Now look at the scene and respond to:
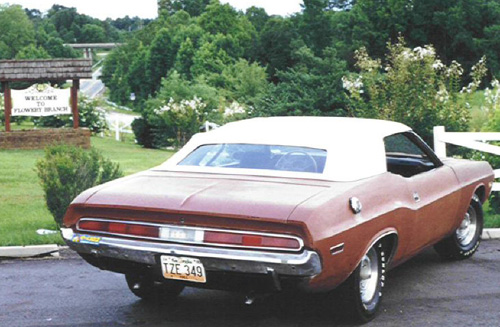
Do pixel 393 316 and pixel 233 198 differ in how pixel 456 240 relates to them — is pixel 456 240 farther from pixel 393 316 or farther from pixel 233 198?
pixel 233 198

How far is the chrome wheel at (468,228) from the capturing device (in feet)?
28.1

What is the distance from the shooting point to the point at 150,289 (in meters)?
6.86

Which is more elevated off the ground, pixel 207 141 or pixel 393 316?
pixel 207 141

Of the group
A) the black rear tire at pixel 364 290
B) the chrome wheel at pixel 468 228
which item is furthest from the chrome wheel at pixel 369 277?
the chrome wheel at pixel 468 228

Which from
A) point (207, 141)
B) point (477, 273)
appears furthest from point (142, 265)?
point (477, 273)

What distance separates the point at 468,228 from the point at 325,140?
2.67 meters

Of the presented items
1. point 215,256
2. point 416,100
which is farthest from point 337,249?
point 416,100

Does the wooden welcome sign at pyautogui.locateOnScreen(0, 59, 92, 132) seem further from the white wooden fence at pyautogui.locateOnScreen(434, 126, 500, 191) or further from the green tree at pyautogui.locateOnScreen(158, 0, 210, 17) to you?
the green tree at pyautogui.locateOnScreen(158, 0, 210, 17)

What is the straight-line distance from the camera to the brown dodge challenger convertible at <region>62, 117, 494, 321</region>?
5.55m

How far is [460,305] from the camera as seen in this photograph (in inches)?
267

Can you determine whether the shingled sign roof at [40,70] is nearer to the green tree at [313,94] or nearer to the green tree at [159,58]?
the green tree at [313,94]

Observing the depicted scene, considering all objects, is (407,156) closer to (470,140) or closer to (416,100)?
(470,140)

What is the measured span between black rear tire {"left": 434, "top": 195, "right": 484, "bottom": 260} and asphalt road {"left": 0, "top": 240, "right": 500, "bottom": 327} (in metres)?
0.14

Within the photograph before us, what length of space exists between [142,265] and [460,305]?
8.50 ft
